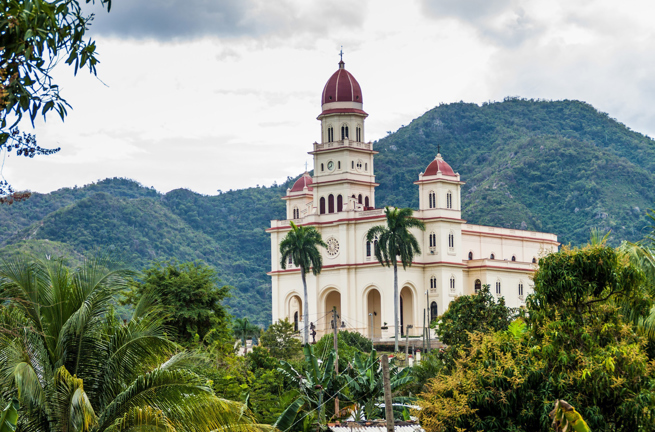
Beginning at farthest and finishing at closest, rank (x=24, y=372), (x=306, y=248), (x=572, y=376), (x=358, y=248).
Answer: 1. (x=358, y=248)
2. (x=306, y=248)
3. (x=572, y=376)
4. (x=24, y=372)

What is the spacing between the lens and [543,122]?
170 metres

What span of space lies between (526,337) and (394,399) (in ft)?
49.1

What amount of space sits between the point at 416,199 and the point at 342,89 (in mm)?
55047

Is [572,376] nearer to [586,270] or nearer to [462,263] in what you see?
[586,270]

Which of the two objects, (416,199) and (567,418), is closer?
(567,418)

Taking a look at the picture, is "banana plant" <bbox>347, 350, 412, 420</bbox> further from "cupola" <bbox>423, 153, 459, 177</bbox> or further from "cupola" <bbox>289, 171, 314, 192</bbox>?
"cupola" <bbox>289, 171, 314, 192</bbox>

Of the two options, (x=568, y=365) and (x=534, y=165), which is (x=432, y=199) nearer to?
Answer: (x=568, y=365)

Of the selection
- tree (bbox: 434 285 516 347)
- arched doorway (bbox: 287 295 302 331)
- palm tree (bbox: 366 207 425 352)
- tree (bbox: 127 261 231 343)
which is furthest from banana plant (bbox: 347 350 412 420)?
arched doorway (bbox: 287 295 302 331)

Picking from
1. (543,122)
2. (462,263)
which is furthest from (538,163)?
(462,263)

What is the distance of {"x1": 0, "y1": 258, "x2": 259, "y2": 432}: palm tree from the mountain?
91021 mm

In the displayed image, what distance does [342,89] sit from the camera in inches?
3290

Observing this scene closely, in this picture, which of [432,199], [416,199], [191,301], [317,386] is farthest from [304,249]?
[416,199]

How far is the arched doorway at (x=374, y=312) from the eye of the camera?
79.8 m

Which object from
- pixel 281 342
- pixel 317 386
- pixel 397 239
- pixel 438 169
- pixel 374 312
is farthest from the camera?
pixel 374 312
